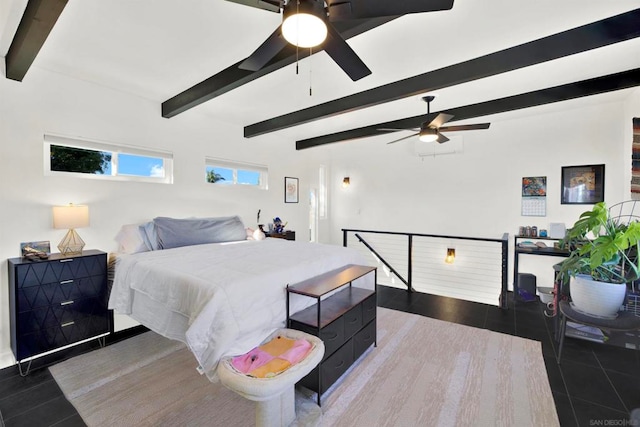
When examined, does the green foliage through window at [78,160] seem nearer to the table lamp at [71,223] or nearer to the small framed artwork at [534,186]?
the table lamp at [71,223]

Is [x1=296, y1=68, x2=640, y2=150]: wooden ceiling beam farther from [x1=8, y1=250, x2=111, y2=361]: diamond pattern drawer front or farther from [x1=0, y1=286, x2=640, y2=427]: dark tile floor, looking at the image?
[x1=8, y1=250, x2=111, y2=361]: diamond pattern drawer front

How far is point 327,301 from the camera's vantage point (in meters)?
2.44

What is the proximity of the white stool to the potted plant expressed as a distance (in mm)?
2275

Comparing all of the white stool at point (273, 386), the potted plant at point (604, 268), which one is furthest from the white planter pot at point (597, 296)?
the white stool at point (273, 386)

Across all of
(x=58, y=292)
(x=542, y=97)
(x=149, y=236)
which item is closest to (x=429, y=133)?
(x=542, y=97)

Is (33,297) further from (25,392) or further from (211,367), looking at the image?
(211,367)

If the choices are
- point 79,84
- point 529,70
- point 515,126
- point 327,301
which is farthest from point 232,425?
point 515,126

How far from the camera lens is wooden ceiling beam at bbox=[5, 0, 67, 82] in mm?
1653

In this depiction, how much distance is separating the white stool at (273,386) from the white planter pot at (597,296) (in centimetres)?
227

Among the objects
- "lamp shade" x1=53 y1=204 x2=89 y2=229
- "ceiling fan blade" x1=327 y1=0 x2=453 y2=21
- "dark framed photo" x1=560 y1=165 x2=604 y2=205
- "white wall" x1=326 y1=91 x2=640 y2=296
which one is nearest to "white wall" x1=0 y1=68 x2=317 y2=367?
"lamp shade" x1=53 y1=204 x2=89 y2=229

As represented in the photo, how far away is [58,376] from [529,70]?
5.07 meters

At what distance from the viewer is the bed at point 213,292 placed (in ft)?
5.68

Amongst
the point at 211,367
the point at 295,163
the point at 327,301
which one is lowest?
the point at 211,367

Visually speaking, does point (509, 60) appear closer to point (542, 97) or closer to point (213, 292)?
point (542, 97)
